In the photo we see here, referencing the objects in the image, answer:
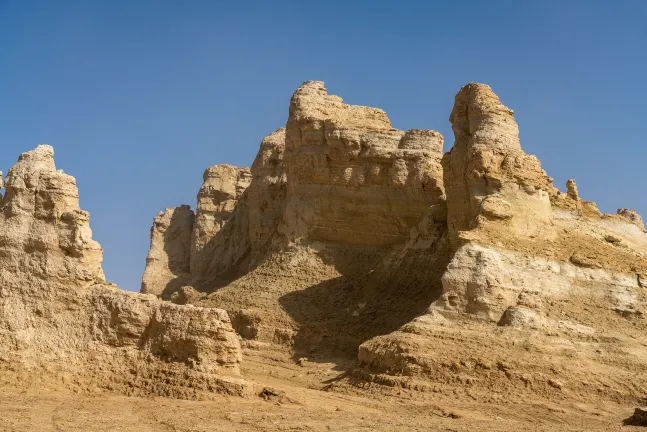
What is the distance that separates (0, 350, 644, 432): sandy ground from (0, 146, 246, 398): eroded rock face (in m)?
0.47

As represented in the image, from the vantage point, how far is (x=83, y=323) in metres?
16.8

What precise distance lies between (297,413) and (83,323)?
4.25 meters

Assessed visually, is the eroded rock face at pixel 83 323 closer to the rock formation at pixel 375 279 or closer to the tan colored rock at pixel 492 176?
the rock formation at pixel 375 279

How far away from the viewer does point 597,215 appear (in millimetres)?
30625

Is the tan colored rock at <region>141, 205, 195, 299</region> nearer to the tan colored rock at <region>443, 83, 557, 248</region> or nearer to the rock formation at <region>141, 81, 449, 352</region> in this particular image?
the rock formation at <region>141, 81, 449, 352</region>

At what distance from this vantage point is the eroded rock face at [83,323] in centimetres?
1641

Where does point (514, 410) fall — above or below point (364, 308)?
below

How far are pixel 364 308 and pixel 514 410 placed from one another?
1118 cm

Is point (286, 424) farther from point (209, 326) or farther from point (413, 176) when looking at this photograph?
Result: point (413, 176)

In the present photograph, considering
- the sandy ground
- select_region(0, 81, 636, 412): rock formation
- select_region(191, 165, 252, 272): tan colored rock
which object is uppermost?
select_region(191, 165, 252, 272): tan colored rock

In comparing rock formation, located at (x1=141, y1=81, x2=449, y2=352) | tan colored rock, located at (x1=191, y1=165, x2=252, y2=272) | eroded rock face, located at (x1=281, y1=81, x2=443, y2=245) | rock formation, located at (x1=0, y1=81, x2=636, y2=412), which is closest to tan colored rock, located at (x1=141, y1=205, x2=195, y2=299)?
tan colored rock, located at (x1=191, y1=165, x2=252, y2=272)

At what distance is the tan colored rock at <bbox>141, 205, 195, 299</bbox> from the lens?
4956 centimetres

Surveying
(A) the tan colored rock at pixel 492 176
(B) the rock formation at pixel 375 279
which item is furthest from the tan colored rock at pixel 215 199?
(A) the tan colored rock at pixel 492 176

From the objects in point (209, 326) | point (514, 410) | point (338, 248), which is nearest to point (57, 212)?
point (209, 326)
